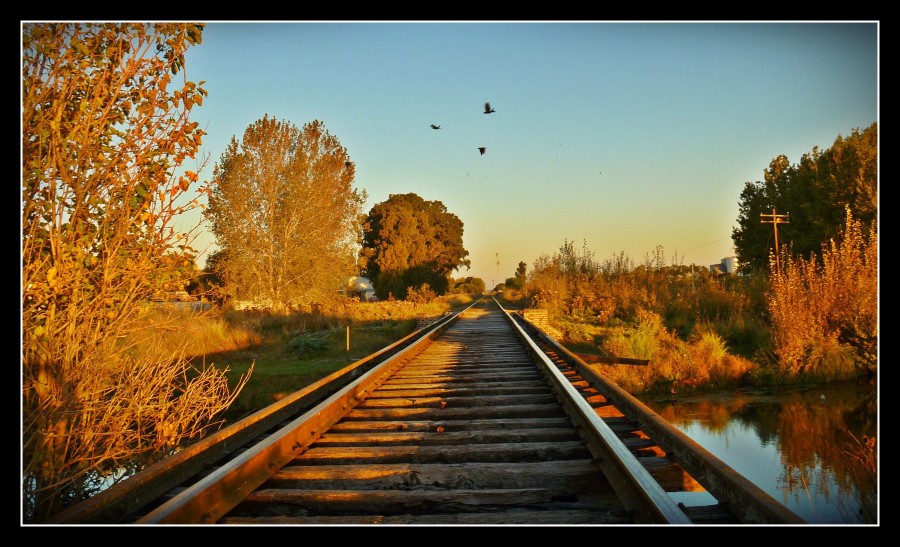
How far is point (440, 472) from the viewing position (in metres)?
3.48

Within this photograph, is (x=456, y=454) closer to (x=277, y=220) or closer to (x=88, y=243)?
(x=88, y=243)

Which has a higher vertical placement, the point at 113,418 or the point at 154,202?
the point at 154,202

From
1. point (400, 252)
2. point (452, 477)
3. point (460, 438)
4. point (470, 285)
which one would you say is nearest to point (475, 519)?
point (452, 477)

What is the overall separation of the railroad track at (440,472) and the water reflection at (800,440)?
3203 millimetres

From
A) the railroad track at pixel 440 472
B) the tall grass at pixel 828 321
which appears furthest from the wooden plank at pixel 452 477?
the tall grass at pixel 828 321

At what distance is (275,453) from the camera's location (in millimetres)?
3686

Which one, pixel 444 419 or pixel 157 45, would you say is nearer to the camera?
pixel 157 45

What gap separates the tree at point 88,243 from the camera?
3.77m

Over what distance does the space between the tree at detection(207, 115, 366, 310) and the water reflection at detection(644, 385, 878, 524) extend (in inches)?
623

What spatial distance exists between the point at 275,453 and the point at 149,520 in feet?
4.22

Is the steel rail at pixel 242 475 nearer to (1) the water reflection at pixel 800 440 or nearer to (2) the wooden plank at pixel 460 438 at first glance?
(2) the wooden plank at pixel 460 438

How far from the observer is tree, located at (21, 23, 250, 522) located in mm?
3773
